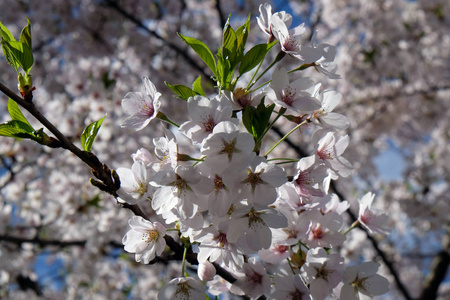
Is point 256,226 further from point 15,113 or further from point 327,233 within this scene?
point 15,113

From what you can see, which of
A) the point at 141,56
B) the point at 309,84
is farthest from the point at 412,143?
the point at 309,84

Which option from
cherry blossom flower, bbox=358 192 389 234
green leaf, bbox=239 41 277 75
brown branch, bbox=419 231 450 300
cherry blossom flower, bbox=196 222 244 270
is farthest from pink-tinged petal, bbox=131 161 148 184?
brown branch, bbox=419 231 450 300

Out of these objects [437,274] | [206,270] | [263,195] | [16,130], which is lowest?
[437,274]

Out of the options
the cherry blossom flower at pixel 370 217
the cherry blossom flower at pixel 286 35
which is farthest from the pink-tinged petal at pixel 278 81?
the cherry blossom flower at pixel 370 217

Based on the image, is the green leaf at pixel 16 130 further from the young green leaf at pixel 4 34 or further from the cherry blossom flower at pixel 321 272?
the cherry blossom flower at pixel 321 272

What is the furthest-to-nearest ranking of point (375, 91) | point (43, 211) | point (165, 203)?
1. point (375, 91)
2. point (43, 211)
3. point (165, 203)

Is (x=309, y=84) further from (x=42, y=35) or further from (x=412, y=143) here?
(x=412, y=143)

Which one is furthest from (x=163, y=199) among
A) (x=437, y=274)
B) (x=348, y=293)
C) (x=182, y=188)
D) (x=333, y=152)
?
(x=437, y=274)
